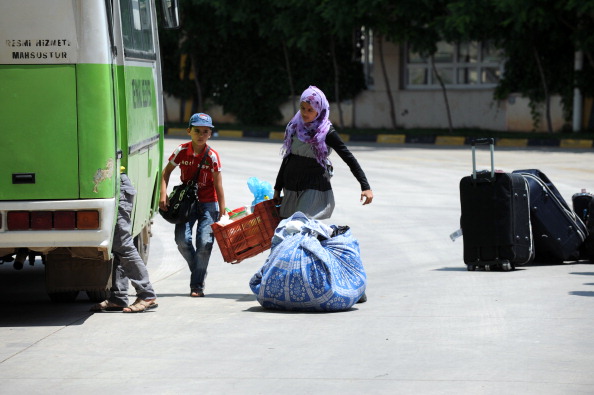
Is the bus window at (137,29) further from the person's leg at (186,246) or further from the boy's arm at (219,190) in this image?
the person's leg at (186,246)

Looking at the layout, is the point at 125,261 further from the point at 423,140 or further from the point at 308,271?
the point at 423,140

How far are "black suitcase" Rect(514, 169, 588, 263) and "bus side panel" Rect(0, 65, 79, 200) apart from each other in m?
4.79

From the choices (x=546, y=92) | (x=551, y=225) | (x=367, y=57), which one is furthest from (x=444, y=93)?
(x=551, y=225)

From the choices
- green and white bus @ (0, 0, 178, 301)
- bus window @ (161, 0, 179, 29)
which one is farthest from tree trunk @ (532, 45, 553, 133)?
green and white bus @ (0, 0, 178, 301)

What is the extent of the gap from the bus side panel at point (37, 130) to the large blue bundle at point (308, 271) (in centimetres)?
167

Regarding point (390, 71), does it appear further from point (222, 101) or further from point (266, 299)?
point (266, 299)

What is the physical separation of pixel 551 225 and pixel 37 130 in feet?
16.9

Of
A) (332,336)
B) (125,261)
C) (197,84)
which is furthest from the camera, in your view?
(197,84)

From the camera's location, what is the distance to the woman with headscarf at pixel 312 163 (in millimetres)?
8836

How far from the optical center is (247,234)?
29.8 ft

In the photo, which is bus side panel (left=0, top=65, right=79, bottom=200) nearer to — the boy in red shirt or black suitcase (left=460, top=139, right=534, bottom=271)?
the boy in red shirt

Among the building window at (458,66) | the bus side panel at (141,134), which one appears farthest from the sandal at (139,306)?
the building window at (458,66)

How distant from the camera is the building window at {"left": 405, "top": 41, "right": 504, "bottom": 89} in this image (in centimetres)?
3153

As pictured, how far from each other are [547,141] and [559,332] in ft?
65.2
